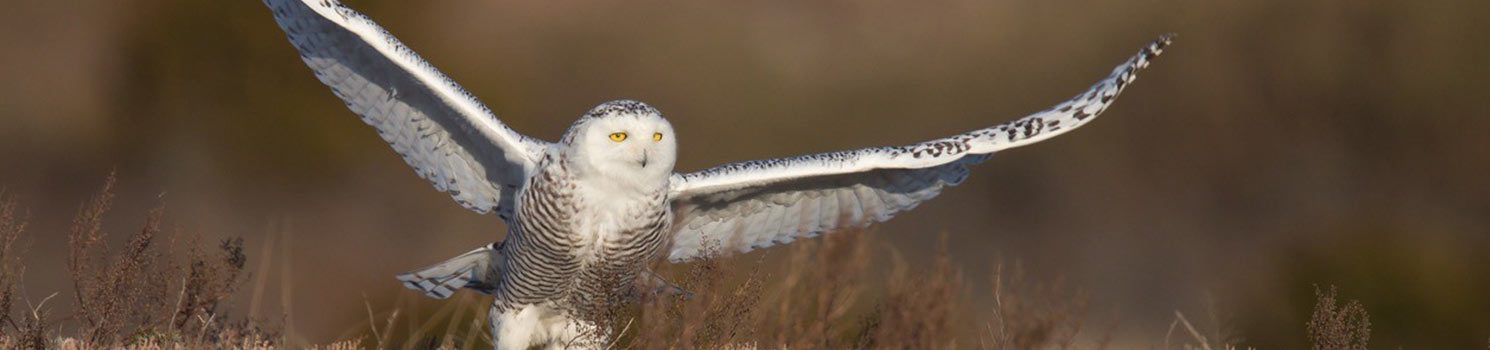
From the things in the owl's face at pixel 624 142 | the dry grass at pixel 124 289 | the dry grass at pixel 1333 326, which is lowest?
the dry grass at pixel 124 289

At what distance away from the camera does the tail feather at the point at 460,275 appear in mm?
7383

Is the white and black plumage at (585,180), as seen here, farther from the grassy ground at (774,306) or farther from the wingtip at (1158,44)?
the grassy ground at (774,306)

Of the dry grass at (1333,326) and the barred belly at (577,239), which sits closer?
the dry grass at (1333,326)

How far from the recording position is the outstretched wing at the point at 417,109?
22.1ft

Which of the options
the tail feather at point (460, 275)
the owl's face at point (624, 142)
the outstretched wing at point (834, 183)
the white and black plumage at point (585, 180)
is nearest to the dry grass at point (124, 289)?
the tail feather at point (460, 275)

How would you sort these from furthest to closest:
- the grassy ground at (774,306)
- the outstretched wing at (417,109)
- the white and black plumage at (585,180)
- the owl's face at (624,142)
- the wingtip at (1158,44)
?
the wingtip at (1158,44) → the outstretched wing at (417,109) → the white and black plumage at (585,180) → the owl's face at (624,142) → the grassy ground at (774,306)

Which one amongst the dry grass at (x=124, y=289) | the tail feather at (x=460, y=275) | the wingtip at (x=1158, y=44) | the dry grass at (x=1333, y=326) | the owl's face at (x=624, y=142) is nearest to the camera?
the dry grass at (x=124, y=289)

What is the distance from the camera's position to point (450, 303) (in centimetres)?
850

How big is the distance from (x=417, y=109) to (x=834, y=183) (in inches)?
67.7

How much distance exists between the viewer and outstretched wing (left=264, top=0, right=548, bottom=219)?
22.1 feet

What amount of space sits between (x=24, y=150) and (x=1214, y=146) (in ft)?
40.6

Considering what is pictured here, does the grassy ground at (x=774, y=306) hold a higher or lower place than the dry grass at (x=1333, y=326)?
lower

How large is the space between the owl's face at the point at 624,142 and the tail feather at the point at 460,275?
3.85 ft

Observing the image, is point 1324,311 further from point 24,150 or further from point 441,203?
point 24,150
